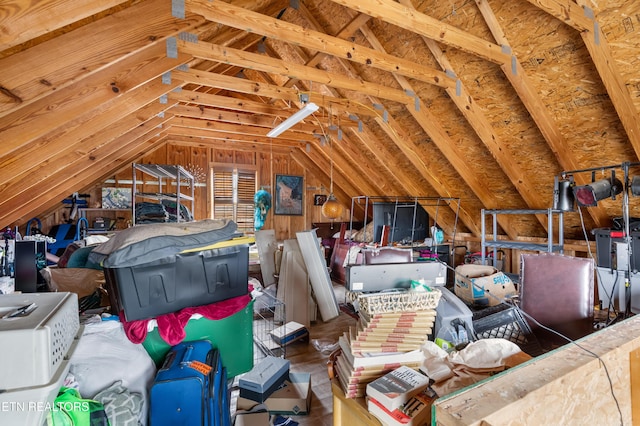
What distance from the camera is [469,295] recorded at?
3.62m

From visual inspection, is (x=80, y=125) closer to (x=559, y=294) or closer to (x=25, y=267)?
(x=25, y=267)

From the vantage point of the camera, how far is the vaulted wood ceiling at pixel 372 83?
174cm

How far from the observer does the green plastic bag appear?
109cm

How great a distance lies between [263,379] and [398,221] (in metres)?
4.15

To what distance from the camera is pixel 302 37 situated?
2586 millimetres

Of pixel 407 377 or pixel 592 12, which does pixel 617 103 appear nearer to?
pixel 592 12

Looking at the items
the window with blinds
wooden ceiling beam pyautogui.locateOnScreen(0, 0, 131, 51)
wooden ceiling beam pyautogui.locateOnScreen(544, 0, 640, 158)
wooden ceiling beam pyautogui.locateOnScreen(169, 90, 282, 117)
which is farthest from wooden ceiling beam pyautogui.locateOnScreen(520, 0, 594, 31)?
the window with blinds

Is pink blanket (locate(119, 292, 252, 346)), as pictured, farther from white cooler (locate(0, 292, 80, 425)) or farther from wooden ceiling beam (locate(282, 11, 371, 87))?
wooden ceiling beam (locate(282, 11, 371, 87))

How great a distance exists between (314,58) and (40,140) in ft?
9.45

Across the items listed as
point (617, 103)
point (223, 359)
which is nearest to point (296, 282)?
point (223, 359)

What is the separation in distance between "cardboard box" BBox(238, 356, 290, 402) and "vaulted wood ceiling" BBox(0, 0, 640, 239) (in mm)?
2003

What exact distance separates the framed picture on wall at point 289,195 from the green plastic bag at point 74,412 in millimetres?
5787

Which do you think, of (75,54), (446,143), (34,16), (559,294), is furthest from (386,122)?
(34,16)

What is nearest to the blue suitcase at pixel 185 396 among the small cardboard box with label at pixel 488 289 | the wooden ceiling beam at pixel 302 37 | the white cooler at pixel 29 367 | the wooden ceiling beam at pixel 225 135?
the white cooler at pixel 29 367
